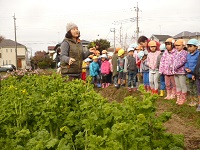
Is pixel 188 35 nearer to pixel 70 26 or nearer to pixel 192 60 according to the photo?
pixel 192 60

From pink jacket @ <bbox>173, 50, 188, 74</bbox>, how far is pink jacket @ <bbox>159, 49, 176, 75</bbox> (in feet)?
0.62

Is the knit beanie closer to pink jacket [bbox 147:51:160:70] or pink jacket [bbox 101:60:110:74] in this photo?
pink jacket [bbox 147:51:160:70]


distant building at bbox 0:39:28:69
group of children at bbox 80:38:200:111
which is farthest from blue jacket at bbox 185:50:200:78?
distant building at bbox 0:39:28:69

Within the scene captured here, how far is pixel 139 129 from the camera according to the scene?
2502mm

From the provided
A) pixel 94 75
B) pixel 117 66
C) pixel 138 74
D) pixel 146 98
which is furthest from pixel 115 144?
pixel 94 75

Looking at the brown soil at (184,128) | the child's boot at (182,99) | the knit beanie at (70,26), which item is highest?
the knit beanie at (70,26)

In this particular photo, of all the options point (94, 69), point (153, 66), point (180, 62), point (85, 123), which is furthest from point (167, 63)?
point (94, 69)

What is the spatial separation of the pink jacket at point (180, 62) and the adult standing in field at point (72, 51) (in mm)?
2292

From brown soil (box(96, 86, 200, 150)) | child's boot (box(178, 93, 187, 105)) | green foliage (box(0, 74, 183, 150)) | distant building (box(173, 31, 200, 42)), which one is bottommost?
brown soil (box(96, 86, 200, 150))

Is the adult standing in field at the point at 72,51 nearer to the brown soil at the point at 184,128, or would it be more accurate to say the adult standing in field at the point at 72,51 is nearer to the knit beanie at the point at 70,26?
the knit beanie at the point at 70,26

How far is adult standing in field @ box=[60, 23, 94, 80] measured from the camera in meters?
5.06

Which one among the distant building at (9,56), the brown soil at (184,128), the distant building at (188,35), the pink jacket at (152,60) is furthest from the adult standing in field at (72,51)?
the distant building at (9,56)

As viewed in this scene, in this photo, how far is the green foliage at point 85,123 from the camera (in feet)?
7.82

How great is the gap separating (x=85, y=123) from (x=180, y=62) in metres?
4.24
